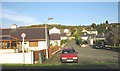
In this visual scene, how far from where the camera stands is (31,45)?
2149 inches

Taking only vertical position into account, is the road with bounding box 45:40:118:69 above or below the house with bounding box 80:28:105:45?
below

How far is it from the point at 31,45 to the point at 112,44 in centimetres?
2661

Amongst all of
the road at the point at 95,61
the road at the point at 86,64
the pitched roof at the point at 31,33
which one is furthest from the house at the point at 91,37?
the road at the point at 86,64

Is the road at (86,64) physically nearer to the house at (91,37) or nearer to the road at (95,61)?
the road at (95,61)

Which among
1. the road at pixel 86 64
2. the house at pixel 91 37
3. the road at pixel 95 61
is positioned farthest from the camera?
the house at pixel 91 37

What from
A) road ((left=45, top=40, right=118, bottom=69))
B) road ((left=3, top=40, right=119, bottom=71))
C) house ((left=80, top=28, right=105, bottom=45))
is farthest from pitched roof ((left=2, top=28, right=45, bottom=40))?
house ((left=80, top=28, right=105, bottom=45))

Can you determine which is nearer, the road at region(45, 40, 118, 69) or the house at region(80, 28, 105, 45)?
the road at region(45, 40, 118, 69)

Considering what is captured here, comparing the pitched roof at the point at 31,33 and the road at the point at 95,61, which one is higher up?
the pitched roof at the point at 31,33

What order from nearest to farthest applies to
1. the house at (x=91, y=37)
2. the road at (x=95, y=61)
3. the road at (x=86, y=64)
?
the road at (x=86, y=64), the road at (x=95, y=61), the house at (x=91, y=37)

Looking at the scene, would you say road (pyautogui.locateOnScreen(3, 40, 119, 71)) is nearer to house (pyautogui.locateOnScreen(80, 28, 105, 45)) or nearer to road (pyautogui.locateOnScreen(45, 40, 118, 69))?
road (pyautogui.locateOnScreen(45, 40, 118, 69))

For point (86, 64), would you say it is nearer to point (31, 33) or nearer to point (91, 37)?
point (31, 33)

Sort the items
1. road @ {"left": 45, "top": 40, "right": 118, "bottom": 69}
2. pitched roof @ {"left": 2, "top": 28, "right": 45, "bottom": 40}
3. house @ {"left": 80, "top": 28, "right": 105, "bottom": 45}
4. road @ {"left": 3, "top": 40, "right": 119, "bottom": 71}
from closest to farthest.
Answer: road @ {"left": 3, "top": 40, "right": 119, "bottom": 71}
road @ {"left": 45, "top": 40, "right": 118, "bottom": 69}
pitched roof @ {"left": 2, "top": 28, "right": 45, "bottom": 40}
house @ {"left": 80, "top": 28, "right": 105, "bottom": 45}

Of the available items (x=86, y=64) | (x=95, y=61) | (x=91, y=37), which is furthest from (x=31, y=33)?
(x=91, y=37)

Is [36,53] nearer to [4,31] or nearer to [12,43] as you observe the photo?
[12,43]
